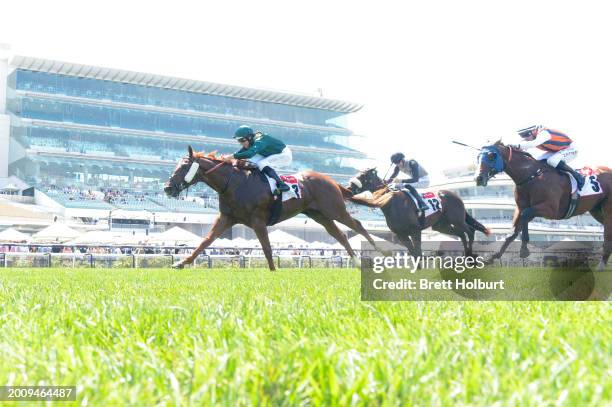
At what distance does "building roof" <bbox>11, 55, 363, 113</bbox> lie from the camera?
8444 cm

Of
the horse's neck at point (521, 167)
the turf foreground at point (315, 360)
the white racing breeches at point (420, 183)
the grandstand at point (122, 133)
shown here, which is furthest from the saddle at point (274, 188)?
the grandstand at point (122, 133)

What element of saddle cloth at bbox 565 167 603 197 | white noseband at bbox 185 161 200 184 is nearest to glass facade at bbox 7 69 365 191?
white noseband at bbox 185 161 200 184

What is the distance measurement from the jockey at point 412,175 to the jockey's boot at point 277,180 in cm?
257

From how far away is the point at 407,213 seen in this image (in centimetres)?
1309

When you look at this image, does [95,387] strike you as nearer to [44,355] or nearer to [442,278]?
[44,355]

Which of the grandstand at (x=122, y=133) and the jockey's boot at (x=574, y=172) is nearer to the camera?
the jockey's boot at (x=574, y=172)

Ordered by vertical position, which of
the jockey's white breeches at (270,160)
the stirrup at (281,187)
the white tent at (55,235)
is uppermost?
the jockey's white breeches at (270,160)

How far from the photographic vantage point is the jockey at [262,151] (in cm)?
1211

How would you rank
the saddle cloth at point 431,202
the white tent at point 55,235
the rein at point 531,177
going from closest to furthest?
the rein at point 531,177 → the saddle cloth at point 431,202 → the white tent at point 55,235

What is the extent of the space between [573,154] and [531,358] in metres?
11.7

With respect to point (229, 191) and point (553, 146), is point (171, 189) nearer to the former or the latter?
point (229, 191)

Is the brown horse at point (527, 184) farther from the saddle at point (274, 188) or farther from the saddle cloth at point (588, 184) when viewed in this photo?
the saddle at point (274, 188)

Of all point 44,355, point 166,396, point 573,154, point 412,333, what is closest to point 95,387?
point 166,396

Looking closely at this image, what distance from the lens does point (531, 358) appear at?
178cm
